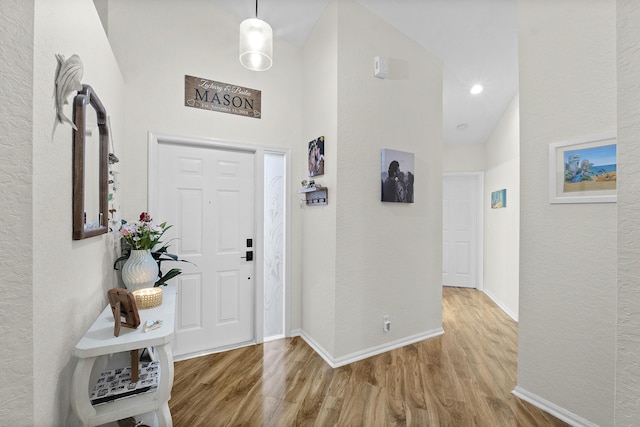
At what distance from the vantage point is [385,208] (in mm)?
2566

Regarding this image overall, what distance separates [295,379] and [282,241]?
1.28m

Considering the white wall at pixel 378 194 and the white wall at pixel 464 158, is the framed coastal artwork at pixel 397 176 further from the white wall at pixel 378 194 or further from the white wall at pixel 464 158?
the white wall at pixel 464 158

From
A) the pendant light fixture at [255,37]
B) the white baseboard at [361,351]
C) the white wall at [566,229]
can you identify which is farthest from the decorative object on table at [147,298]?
the white wall at [566,229]

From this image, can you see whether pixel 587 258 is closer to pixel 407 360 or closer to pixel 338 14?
pixel 407 360

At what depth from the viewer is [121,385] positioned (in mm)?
1374

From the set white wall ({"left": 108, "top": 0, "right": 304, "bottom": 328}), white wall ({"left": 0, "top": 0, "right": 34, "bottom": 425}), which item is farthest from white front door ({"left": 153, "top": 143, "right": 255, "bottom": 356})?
white wall ({"left": 0, "top": 0, "right": 34, "bottom": 425})

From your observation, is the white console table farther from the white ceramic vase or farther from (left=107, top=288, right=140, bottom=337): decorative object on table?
the white ceramic vase

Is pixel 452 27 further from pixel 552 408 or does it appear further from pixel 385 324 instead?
pixel 552 408

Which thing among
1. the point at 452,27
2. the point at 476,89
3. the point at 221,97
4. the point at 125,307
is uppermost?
the point at 452,27

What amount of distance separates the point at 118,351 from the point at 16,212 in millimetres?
667

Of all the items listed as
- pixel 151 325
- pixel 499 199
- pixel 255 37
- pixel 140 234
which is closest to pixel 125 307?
pixel 151 325

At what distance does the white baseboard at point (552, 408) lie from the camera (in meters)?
1.64

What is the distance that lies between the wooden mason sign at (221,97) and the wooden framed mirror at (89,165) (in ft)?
3.39

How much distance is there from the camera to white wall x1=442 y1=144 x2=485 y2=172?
462cm
